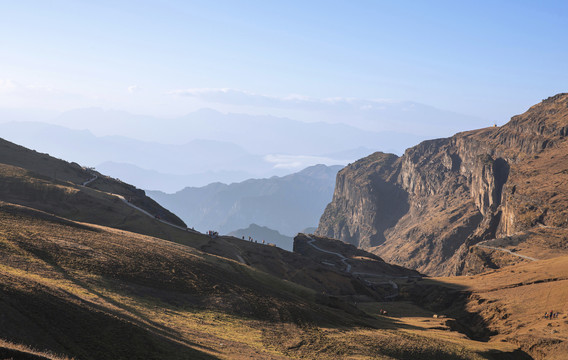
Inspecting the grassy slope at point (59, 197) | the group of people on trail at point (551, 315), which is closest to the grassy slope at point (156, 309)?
the group of people on trail at point (551, 315)

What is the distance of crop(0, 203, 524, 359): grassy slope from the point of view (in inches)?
1690

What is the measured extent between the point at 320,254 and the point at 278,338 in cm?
13931

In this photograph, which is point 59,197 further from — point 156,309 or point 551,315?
point 551,315

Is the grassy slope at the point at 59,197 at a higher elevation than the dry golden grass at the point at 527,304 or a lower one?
higher

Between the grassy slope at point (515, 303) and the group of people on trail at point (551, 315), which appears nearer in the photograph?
the grassy slope at point (515, 303)

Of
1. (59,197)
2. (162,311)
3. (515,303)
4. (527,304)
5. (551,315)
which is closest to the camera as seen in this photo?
(162,311)

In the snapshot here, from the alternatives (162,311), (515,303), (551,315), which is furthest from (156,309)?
(515,303)

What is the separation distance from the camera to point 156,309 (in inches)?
2388

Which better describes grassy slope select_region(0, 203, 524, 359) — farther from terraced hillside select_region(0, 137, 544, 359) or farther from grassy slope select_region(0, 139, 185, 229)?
grassy slope select_region(0, 139, 185, 229)

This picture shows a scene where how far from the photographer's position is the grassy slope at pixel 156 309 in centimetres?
4294

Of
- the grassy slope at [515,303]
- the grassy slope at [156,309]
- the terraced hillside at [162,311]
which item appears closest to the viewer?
the terraced hillside at [162,311]

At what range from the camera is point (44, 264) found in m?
61.9

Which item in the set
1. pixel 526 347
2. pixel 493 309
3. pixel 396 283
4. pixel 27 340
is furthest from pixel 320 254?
pixel 27 340

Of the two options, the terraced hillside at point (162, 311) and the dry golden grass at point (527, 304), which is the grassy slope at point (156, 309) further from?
the dry golden grass at point (527, 304)
